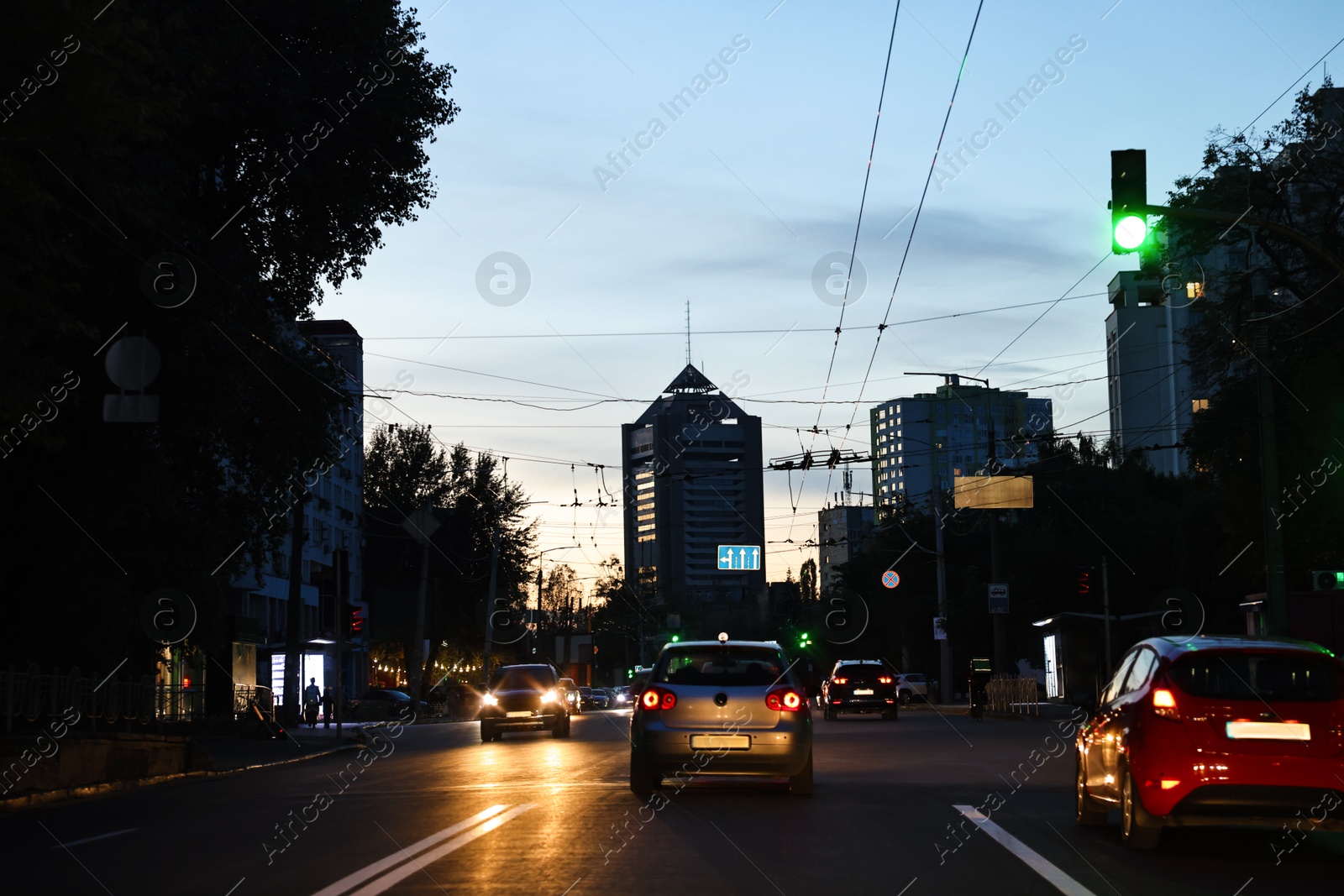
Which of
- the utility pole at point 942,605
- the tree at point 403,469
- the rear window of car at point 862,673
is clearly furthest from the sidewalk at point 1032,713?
the tree at point 403,469

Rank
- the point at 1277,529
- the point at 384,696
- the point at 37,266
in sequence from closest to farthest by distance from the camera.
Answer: the point at 37,266, the point at 1277,529, the point at 384,696

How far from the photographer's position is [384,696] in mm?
64938

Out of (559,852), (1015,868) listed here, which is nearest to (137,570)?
(559,852)

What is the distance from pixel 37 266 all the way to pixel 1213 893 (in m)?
12.1

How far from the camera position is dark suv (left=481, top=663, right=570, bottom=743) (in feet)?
109

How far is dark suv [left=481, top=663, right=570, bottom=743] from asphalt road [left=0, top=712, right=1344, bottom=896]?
14.1 m

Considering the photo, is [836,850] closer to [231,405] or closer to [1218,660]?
[1218,660]

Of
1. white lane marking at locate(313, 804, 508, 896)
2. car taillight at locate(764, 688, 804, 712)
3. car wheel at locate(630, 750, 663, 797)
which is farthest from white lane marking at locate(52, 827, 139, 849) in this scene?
car taillight at locate(764, 688, 804, 712)

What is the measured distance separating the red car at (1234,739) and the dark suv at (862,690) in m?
32.1

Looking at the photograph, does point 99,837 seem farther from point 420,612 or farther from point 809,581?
point 809,581

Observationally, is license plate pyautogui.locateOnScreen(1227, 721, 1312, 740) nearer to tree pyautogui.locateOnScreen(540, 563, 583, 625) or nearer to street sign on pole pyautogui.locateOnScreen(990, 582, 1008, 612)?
street sign on pole pyautogui.locateOnScreen(990, 582, 1008, 612)

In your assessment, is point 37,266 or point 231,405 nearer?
point 37,266

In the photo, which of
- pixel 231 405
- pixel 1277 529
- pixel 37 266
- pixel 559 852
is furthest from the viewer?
pixel 231 405

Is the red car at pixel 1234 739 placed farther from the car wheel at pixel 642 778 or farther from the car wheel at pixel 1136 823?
the car wheel at pixel 642 778
